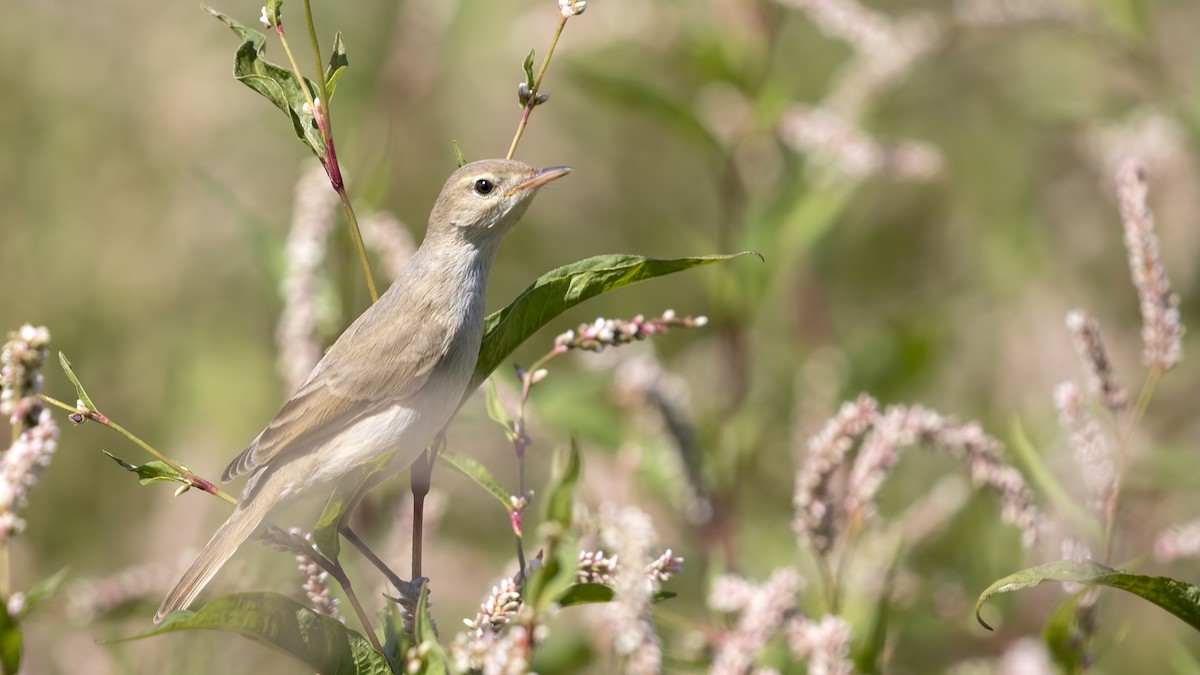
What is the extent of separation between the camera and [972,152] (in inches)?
269

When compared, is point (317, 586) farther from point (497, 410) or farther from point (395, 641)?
point (497, 410)

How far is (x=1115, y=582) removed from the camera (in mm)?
2100

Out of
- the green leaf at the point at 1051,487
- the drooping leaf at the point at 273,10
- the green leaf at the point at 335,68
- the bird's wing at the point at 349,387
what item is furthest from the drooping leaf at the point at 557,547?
the green leaf at the point at 1051,487

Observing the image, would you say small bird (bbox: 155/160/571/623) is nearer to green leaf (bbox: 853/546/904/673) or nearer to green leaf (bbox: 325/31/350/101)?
green leaf (bbox: 325/31/350/101)

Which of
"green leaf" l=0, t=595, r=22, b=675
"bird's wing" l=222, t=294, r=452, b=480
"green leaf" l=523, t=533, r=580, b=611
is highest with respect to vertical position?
"bird's wing" l=222, t=294, r=452, b=480

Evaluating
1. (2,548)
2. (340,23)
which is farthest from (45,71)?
(2,548)

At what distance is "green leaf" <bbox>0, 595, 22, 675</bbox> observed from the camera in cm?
190

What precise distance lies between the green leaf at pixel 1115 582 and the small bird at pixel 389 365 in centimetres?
121

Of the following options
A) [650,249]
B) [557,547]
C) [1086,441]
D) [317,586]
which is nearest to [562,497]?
[557,547]

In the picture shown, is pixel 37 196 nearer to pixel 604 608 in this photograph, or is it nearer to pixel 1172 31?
pixel 604 608

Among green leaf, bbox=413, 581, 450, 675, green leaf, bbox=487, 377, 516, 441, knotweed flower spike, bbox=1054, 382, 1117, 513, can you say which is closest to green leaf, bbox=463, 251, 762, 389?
green leaf, bbox=487, 377, 516, 441

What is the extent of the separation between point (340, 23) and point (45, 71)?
1.50 m

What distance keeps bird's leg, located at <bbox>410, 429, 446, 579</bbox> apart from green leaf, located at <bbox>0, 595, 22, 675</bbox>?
24.0 inches

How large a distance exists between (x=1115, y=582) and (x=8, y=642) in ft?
5.62
